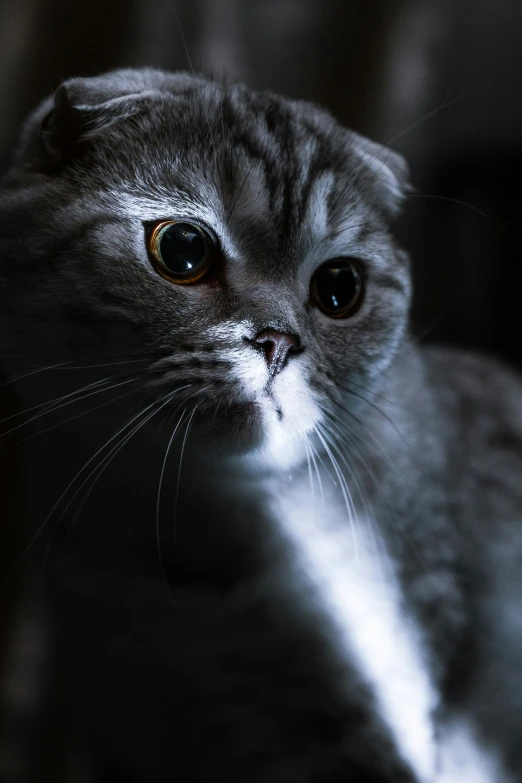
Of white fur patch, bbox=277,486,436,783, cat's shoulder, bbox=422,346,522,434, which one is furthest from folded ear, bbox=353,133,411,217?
white fur patch, bbox=277,486,436,783

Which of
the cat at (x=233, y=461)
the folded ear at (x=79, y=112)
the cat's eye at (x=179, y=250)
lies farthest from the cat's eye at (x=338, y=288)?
the folded ear at (x=79, y=112)

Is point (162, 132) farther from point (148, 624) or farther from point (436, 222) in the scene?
point (148, 624)

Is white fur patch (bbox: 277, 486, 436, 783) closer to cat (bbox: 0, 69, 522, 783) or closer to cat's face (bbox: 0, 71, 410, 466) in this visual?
cat (bbox: 0, 69, 522, 783)

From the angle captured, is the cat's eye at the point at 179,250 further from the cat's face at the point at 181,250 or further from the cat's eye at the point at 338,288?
the cat's eye at the point at 338,288

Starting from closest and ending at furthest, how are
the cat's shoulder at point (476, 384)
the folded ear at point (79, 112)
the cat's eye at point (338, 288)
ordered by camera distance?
1. the folded ear at point (79, 112)
2. the cat's eye at point (338, 288)
3. the cat's shoulder at point (476, 384)

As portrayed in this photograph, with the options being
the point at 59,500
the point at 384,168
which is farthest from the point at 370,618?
the point at 384,168

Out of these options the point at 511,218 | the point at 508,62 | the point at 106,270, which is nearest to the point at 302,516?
the point at 106,270

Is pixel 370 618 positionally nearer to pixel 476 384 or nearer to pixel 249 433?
pixel 249 433
